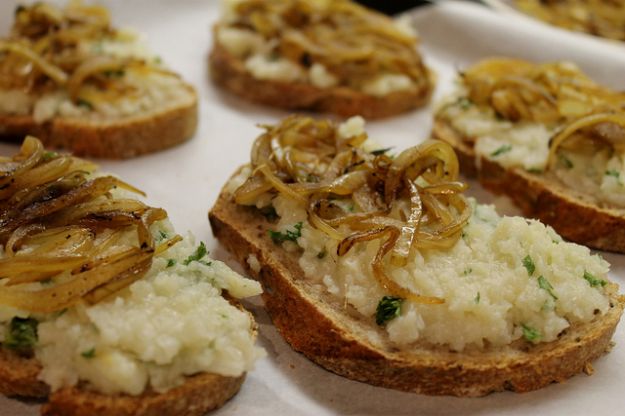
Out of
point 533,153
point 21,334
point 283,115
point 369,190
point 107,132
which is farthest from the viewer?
point 283,115

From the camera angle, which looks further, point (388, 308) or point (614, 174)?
point (614, 174)

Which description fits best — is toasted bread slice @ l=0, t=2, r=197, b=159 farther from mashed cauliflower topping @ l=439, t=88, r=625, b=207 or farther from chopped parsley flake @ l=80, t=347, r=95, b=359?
chopped parsley flake @ l=80, t=347, r=95, b=359

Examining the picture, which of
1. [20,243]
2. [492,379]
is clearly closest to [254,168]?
[20,243]

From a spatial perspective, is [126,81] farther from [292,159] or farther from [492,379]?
[492,379]

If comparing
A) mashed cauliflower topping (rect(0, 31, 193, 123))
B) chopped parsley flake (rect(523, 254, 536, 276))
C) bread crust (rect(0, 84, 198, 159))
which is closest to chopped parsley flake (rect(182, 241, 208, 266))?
chopped parsley flake (rect(523, 254, 536, 276))

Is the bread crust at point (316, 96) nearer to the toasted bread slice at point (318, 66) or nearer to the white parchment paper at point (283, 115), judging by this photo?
the toasted bread slice at point (318, 66)

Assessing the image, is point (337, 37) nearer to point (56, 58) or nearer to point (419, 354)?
point (56, 58)

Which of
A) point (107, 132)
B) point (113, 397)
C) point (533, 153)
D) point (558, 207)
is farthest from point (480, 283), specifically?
point (107, 132)

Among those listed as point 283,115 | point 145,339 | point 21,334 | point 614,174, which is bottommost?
point 283,115
